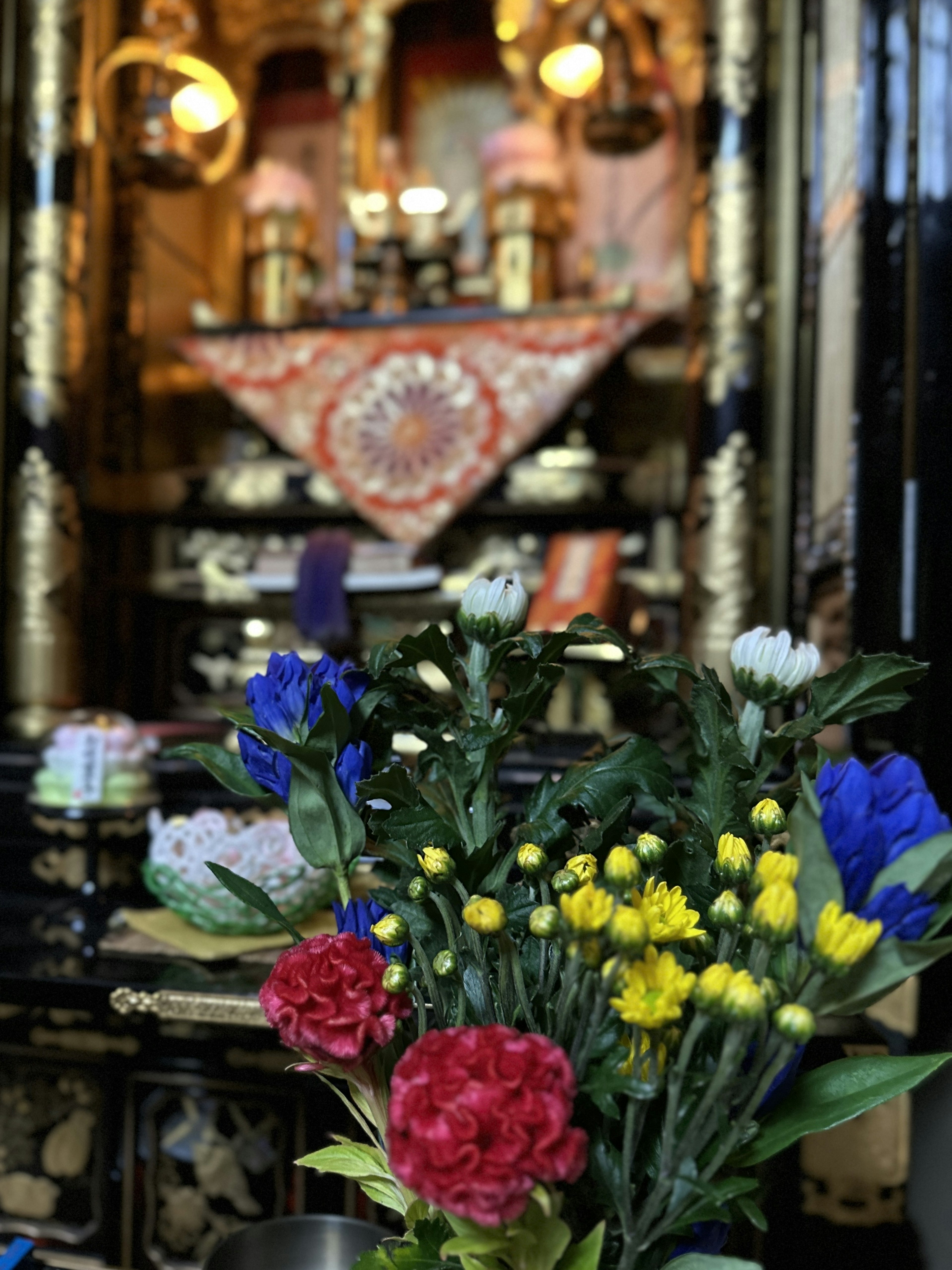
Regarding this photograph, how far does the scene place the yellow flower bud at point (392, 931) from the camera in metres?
0.46

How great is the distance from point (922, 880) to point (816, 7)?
2.53 m

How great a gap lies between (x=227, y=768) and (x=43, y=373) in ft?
8.55

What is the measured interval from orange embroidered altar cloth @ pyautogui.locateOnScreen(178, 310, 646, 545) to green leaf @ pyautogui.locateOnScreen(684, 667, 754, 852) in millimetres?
2488

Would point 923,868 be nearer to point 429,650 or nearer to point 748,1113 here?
point 748,1113

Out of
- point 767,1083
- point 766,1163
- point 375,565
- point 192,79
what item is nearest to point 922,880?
point 767,1083

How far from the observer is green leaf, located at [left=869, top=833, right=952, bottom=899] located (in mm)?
353

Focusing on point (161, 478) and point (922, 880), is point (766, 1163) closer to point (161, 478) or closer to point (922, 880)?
point (922, 880)

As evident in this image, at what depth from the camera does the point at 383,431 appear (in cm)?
303

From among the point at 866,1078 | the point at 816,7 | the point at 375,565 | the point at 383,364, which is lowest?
the point at 866,1078

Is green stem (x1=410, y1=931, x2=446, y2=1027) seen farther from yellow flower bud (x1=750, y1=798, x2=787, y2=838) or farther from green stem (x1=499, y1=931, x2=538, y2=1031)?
yellow flower bud (x1=750, y1=798, x2=787, y2=838)

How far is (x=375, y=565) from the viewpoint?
9.73 feet

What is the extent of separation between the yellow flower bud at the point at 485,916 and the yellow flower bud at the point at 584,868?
0.14 ft

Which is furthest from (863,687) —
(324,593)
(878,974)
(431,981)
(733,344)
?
(324,593)

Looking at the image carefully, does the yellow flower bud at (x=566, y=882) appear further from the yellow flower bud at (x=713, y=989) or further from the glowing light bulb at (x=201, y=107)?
the glowing light bulb at (x=201, y=107)
